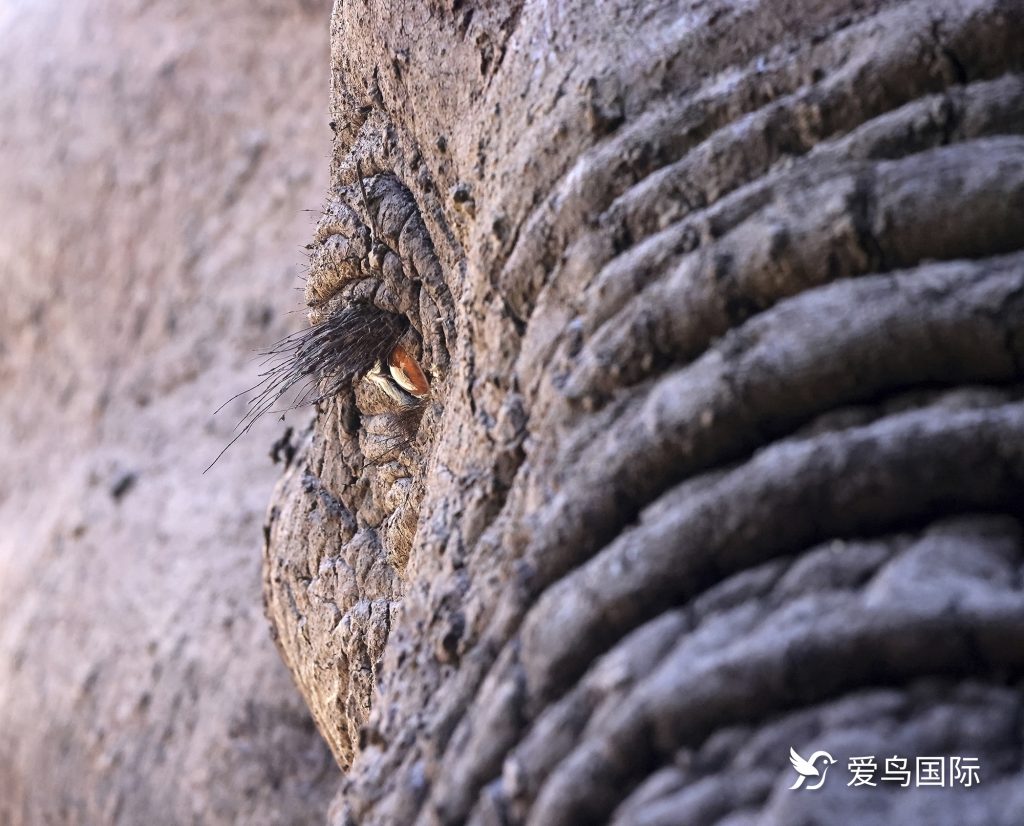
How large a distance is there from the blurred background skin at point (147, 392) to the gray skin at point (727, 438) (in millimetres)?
3357

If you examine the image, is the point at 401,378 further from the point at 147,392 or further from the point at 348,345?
the point at 147,392

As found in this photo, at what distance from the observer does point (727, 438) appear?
1034mm

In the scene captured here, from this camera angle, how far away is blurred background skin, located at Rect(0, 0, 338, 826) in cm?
481

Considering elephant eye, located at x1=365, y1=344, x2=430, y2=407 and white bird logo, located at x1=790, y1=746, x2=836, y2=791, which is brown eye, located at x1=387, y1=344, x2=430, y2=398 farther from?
white bird logo, located at x1=790, y1=746, x2=836, y2=791

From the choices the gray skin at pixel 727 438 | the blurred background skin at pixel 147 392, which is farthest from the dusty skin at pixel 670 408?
the blurred background skin at pixel 147 392

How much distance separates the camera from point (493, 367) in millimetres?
1410

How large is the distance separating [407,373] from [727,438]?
1.14m

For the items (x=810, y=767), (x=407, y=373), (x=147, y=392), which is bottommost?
(x=810, y=767)

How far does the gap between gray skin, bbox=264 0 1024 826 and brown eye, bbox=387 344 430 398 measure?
54 cm

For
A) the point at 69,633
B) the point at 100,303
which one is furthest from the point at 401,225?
the point at 100,303

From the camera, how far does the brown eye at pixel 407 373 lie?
82.0 inches

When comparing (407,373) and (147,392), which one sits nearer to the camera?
(407,373)

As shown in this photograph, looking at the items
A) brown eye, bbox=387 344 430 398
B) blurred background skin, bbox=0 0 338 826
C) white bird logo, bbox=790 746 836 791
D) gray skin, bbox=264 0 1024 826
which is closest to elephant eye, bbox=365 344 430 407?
brown eye, bbox=387 344 430 398

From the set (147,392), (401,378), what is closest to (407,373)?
(401,378)
